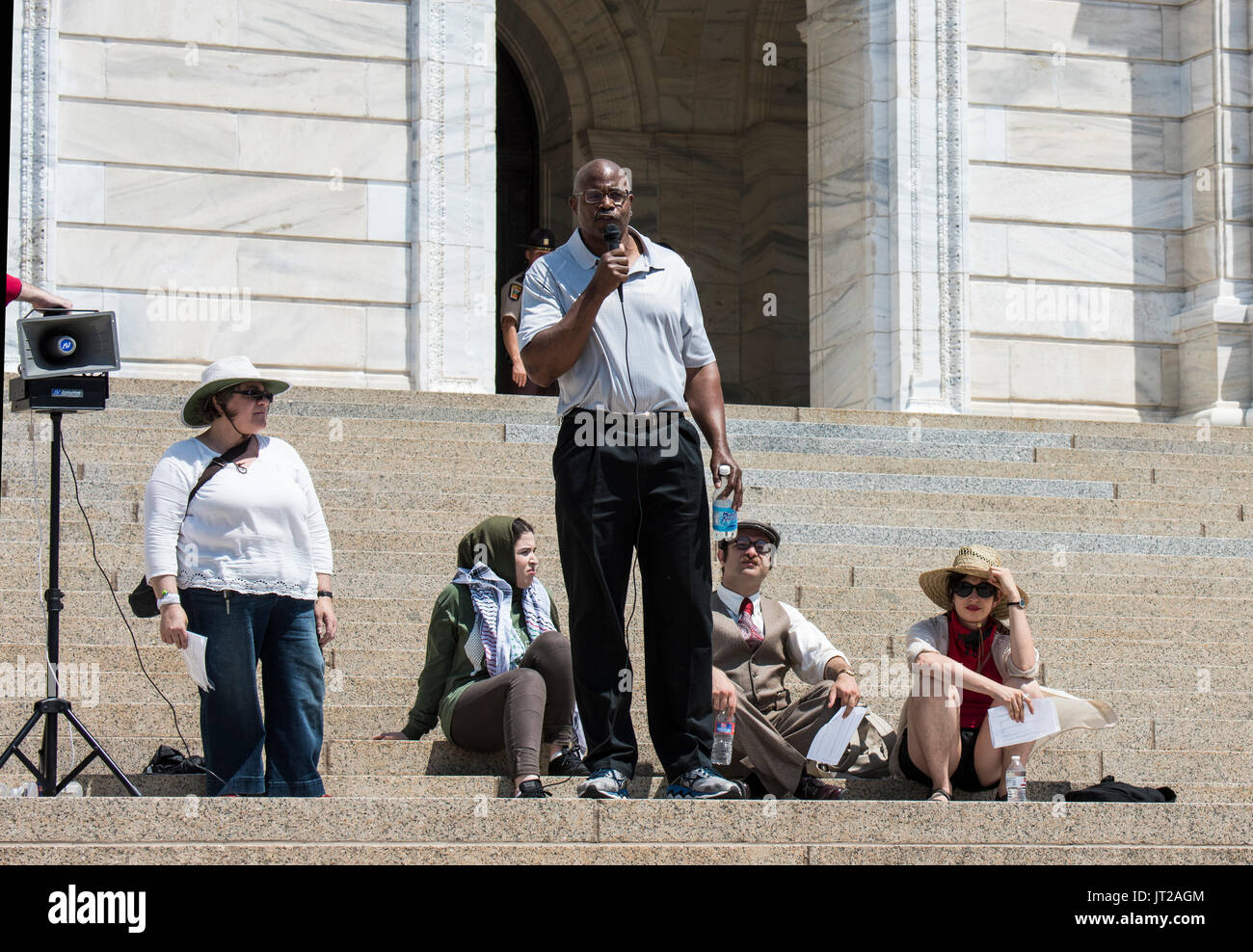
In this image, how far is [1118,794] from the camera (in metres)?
7.30

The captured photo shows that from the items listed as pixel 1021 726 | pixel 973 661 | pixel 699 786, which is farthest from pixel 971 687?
pixel 699 786

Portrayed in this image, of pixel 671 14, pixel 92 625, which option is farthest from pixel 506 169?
pixel 92 625

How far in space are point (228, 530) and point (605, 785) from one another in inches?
71.9

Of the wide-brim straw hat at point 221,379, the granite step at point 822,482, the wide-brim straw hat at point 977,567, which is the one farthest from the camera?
the granite step at point 822,482

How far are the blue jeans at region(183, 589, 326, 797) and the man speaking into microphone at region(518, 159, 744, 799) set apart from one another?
120 centimetres

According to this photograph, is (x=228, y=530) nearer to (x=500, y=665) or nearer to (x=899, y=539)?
(x=500, y=665)

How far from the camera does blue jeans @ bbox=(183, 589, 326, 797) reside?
6.86 meters

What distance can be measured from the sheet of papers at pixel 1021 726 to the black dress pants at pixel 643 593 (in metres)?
1.47

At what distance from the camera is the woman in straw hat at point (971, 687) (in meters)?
7.33

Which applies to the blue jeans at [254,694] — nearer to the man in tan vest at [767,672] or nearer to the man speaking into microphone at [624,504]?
the man speaking into microphone at [624,504]

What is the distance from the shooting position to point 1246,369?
17.2 metres
